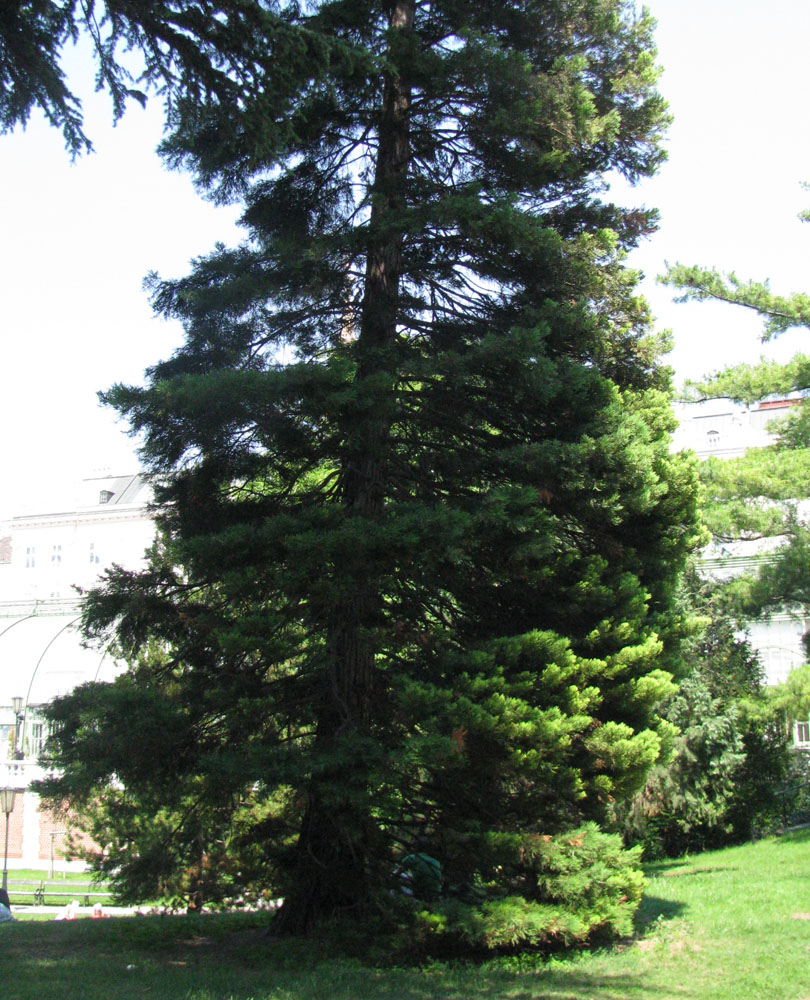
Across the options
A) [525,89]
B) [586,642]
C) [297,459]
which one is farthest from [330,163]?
→ [586,642]

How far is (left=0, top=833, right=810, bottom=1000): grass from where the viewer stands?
7684 mm

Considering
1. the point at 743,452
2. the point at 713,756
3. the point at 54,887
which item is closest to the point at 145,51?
the point at 713,756

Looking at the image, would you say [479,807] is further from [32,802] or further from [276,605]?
[32,802]

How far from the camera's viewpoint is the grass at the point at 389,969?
768 cm

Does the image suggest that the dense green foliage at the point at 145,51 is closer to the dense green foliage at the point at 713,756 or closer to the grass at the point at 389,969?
the grass at the point at 389,969

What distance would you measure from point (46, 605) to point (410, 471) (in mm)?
31794

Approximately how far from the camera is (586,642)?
969 cm

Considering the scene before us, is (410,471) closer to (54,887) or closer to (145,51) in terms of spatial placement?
Result: (145,51)

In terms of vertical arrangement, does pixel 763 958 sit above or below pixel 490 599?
below

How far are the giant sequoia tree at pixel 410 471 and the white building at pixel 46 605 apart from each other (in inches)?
458

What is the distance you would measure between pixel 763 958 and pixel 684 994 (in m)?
1.62

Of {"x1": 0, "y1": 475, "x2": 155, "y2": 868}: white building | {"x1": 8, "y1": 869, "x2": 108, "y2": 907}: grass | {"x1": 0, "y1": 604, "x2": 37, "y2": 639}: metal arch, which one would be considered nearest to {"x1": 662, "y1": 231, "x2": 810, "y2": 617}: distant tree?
{"x1": 0, "y1": 475, "x2": 155, "y2": 868}: white building

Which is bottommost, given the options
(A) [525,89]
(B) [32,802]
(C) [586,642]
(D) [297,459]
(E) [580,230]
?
(B) [32,802]

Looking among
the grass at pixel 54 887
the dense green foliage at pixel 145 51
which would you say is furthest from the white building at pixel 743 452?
the grass at pixel 54 887
